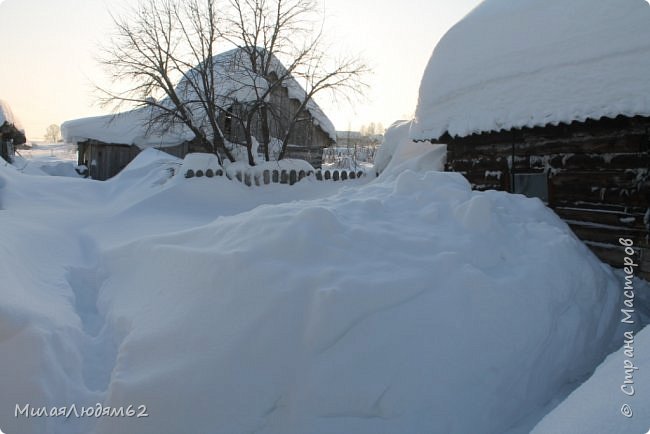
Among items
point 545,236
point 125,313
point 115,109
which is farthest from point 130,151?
point 545,236

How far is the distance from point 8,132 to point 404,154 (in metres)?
17.1

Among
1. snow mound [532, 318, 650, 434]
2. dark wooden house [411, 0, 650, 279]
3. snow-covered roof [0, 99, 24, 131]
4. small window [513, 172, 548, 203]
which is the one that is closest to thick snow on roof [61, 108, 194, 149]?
snow-covered roof [0, 99, 24, 131]

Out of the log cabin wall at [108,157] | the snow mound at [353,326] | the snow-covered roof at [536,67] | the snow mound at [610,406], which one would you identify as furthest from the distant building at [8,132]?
the snow mound at [610,406]

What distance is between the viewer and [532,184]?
6.39 meters

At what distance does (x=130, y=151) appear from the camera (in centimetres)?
1939

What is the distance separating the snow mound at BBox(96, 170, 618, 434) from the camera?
244 centimetres

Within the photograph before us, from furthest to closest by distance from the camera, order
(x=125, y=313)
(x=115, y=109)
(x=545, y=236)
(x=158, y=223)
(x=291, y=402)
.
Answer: (x=115, y=109), (x=158, y=223), (x=545, y=236), (x=125, y=313), (x=291, y=402)

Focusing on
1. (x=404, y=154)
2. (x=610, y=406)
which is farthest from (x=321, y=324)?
(x=404, y=154)

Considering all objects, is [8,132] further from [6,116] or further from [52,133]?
[52,133]

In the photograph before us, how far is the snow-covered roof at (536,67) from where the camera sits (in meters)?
4.85

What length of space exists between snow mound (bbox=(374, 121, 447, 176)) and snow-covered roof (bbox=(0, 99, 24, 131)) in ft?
46.5

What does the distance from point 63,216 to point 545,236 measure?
26.2 feet

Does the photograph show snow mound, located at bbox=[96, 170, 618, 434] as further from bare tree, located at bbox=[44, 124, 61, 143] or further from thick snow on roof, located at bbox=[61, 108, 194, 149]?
bare tree, located at bbox=[44, 124, 61, 143]

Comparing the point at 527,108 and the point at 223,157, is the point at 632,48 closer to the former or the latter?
the point at 527,108
